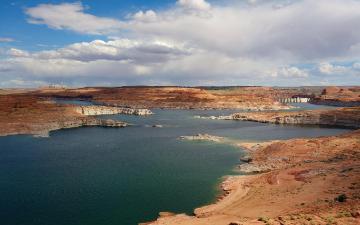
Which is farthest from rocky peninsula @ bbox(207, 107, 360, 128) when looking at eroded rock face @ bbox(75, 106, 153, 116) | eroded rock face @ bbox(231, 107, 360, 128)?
eroded rock face @ bbox(75, 106, 153, 116)

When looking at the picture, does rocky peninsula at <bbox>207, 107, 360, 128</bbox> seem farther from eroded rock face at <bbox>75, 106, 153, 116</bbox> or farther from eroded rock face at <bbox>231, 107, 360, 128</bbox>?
eroded rock face at <bbox>75, 106, 153, 116</bbox>

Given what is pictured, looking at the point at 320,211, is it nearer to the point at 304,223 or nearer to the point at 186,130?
the point at 304,223

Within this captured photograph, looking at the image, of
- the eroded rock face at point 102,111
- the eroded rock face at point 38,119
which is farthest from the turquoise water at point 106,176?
the eroded rock face at point 102,111

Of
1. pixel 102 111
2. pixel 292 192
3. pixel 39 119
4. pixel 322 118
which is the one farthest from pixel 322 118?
pixel 292 192

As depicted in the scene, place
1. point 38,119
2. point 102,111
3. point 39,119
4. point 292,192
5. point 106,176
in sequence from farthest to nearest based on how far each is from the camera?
point 102,111 < point 39,119 < point 38,119 < point 106,176 < point 292,192

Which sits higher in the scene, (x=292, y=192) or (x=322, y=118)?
(x=322, y=118)

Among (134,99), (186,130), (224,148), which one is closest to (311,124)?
(186,130)

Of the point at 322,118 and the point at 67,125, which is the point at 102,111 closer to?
the point at 67,125

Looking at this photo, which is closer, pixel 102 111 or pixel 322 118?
pixel 322 118

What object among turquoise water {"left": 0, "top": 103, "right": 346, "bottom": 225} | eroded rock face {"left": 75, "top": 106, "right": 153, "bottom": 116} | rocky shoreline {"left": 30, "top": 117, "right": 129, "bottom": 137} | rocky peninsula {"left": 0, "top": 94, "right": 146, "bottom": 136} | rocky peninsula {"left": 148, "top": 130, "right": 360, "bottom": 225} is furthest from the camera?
eroded rock face {"left": 75, "top": 106, "right": 153, "bottom": 116}
